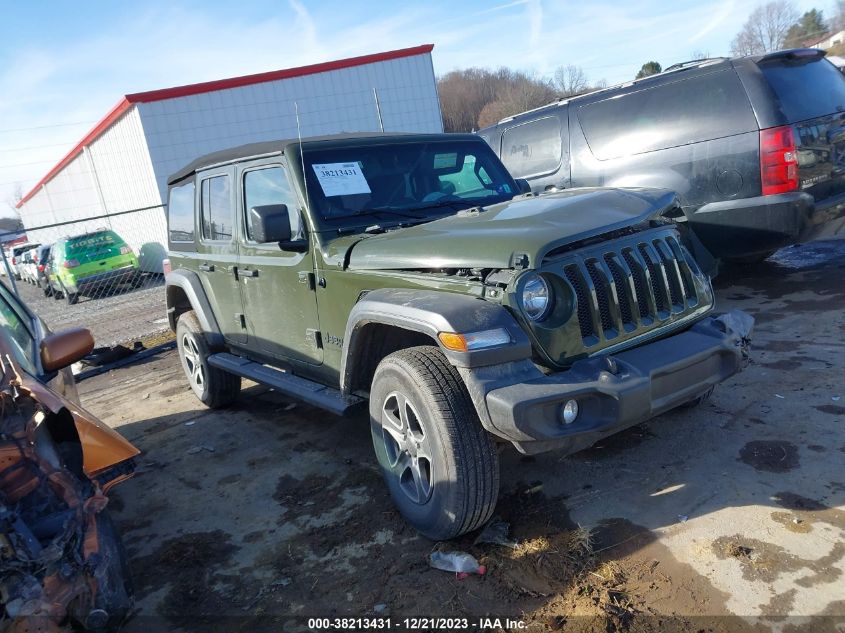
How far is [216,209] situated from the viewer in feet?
16.0

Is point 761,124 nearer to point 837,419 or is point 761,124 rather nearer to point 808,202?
point 808,202

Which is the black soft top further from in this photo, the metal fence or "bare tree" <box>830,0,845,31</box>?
"bare tree" <box>830,0,845,31</box>

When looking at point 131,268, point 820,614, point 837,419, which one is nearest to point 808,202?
point 837,419

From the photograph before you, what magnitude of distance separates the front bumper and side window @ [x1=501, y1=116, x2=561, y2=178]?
15.5ft

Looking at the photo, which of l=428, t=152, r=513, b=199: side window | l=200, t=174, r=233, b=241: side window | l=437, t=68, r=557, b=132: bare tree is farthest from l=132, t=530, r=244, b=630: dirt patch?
l=437, t=68, r=557, b=132: bare tree

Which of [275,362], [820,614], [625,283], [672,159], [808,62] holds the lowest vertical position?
[820,614]

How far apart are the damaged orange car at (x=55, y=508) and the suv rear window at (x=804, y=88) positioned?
5.78 metres

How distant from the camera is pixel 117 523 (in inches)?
152

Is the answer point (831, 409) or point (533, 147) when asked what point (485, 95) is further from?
point (831, 409)

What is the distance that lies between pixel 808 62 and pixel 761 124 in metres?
1.07

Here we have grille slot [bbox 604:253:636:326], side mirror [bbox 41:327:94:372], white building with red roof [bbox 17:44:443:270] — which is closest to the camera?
grille slot [bbox 604:253:636:326]

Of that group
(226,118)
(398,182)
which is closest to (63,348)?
(398,182)

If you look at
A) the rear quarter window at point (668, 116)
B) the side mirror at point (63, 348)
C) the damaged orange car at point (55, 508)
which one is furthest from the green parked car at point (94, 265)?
the damaged orange car at point (55, 508)

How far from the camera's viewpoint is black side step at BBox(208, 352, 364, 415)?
3.61 m
